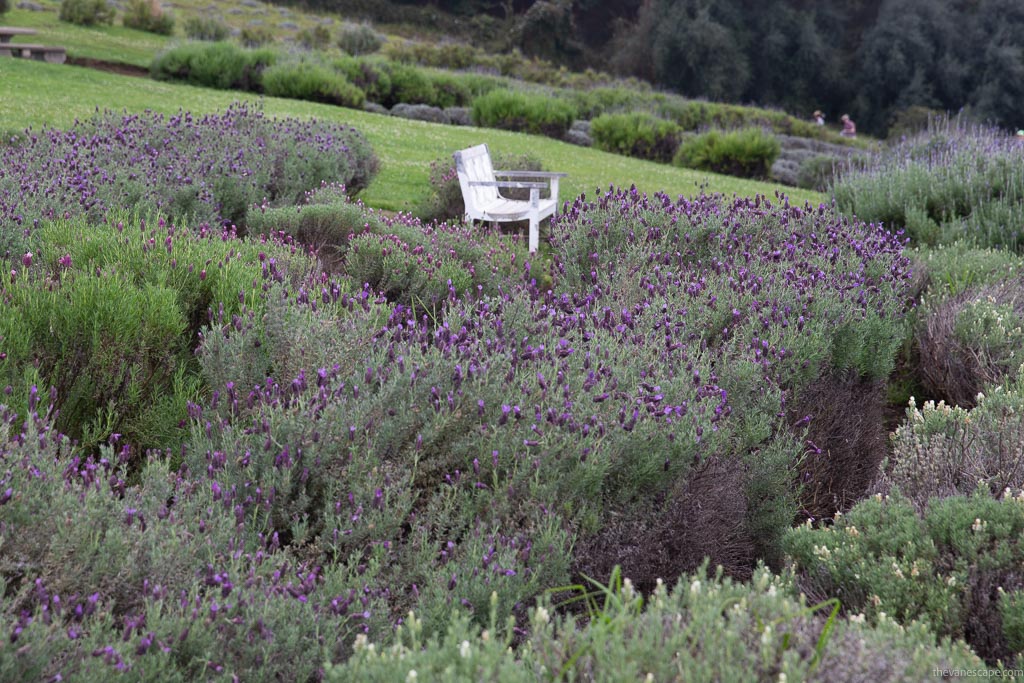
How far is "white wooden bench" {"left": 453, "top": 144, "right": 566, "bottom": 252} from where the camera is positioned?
23.8 ft

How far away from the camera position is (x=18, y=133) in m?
8.04

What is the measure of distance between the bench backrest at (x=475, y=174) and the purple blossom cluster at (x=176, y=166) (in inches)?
52.5

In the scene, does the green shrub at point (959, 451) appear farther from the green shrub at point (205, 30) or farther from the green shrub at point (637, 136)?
the green shrub at point (205, 30)

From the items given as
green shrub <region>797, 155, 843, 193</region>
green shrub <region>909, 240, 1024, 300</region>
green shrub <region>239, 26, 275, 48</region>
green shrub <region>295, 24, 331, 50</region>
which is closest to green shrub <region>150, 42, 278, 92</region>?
green shrub <region>239, 26, 275, 48</region>

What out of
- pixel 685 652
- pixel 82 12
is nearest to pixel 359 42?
pixel 82 12

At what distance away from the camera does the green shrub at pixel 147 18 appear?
2530 cm

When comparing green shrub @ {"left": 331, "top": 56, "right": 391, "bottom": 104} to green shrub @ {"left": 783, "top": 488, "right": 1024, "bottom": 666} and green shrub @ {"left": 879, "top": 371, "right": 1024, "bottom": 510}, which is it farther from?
green shrub @ {"left": 783, "top": 488, "right": 1024, "bottom": 666}

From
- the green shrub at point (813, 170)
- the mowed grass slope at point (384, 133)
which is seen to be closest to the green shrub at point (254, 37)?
the mowed grass slope at point (384, 133)

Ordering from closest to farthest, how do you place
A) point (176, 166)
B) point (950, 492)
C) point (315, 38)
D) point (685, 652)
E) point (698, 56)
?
point (685, 652) → point (950, 492) → point (176, 166) → point (315, 38) → point (698, 56)

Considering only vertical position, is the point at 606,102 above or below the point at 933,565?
above

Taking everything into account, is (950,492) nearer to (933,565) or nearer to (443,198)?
(933,565)

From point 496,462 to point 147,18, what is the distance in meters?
26.6

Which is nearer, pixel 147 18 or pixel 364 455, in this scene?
pixel 364 455

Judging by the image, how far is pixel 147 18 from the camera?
25.4 metres
